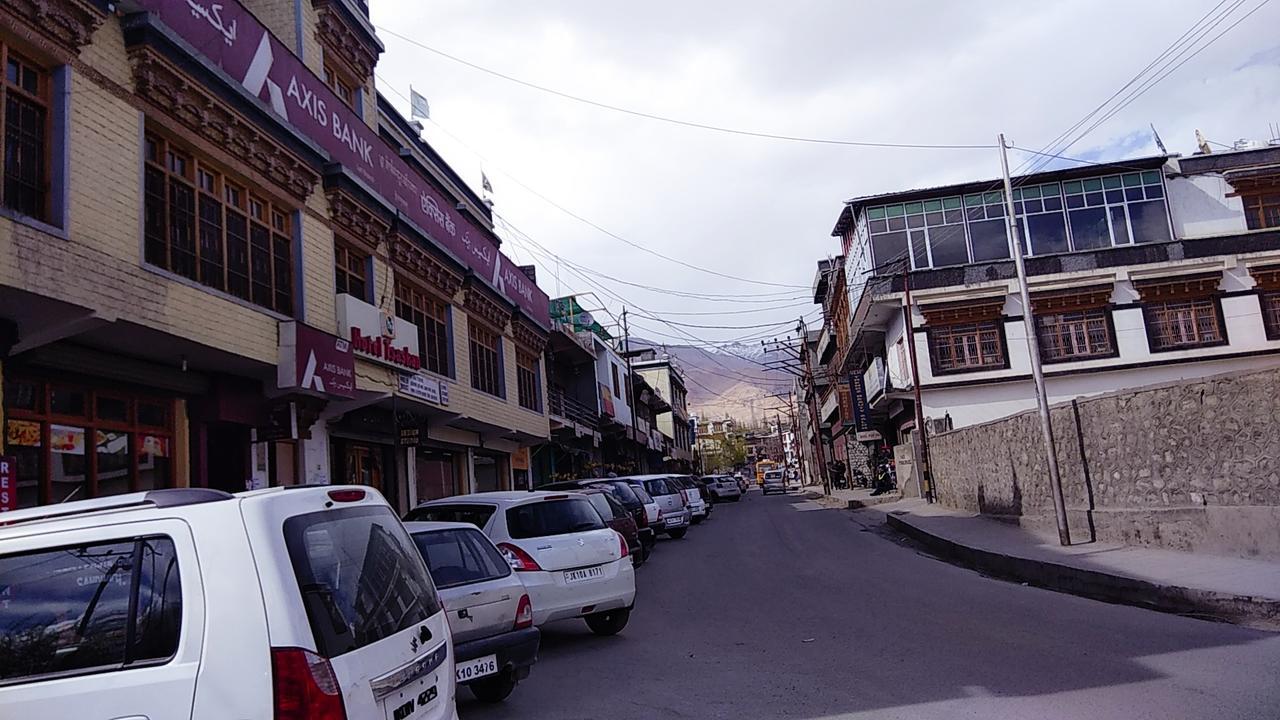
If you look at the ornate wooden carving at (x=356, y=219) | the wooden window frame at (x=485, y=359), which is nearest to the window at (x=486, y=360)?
the wooden window frame at (x=485, y=359)

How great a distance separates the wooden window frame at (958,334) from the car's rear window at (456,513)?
29.2m

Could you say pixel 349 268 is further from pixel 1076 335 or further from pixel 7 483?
pixel 1076 335

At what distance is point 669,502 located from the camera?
22.9 metres

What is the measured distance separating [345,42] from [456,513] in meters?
12.5

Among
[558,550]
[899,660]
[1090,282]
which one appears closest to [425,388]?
[558,550]

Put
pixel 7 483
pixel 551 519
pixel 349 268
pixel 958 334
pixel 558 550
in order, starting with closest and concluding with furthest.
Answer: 1. pixel 7 483
2. pixel 558 550
3. pixel 551 519
4. pixel 349 268
5. pixel 958 334

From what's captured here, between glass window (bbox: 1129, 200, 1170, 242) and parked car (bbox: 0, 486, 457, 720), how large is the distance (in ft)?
131

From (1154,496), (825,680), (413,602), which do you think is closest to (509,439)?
(1154,496)

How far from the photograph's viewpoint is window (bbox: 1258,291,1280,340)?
34750 millimetres

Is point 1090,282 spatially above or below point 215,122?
above

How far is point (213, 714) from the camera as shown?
124 inches

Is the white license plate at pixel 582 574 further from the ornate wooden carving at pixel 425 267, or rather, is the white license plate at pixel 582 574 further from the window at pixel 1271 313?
the window at pixel 1271 313

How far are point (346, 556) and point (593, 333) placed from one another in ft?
120

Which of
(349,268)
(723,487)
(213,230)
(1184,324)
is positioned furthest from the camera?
(723,487)
